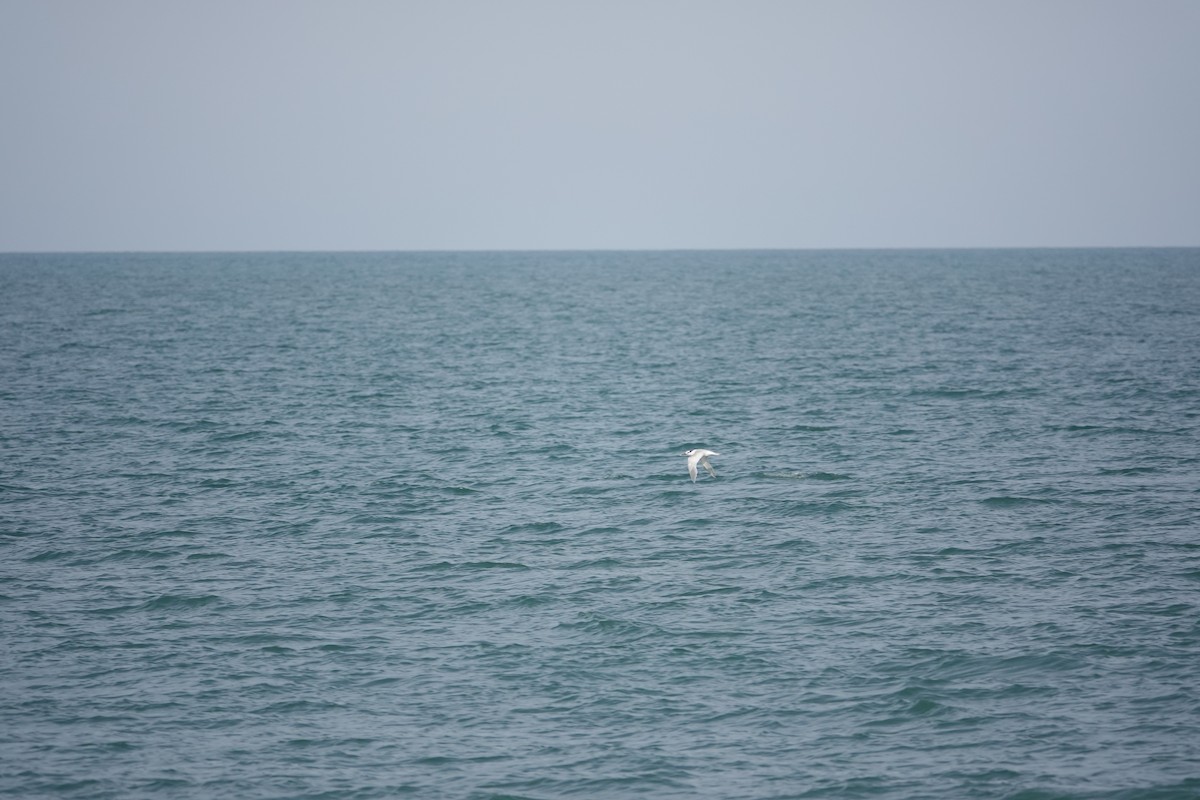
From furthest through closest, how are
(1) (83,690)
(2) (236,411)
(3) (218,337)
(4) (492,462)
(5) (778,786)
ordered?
(3) (218,337)
(2) (236,411)
(4) (492,462)
(1) (83,690)
(5) (778,786)

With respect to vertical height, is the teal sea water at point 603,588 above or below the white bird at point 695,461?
below

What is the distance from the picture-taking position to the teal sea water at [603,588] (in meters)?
22.4

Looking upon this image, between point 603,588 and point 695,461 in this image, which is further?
point 695,461

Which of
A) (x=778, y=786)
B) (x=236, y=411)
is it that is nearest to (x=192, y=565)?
(x=778, y=786)

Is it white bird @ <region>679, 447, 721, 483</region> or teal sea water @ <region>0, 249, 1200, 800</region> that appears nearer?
teal sea water @ <region>0, 249, 1200, 800</region>

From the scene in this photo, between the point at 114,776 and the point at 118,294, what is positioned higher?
the point at 118,294

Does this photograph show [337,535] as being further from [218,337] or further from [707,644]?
[218,337]

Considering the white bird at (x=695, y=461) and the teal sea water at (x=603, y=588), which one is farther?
the white bird at (x=695, y=461)

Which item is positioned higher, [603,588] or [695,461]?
[695,461]

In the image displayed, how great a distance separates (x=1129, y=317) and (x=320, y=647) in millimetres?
96403

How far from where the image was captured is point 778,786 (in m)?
21.2

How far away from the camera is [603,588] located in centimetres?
3195

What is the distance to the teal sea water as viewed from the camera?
73.6 ft

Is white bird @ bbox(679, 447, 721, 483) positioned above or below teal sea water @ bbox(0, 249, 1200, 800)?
above
